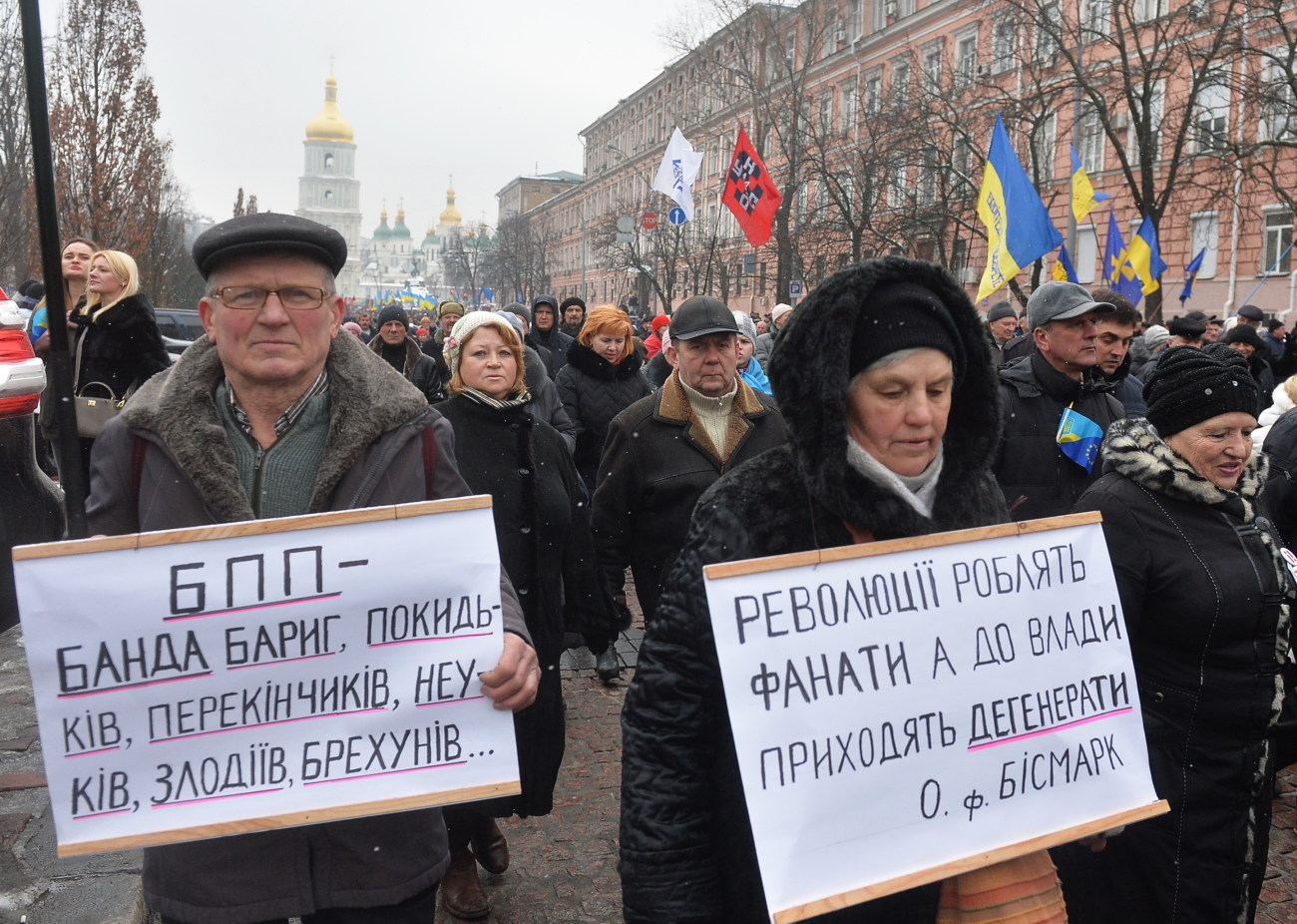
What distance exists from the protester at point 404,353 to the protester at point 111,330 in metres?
3.15

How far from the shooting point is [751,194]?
1430 centimetres

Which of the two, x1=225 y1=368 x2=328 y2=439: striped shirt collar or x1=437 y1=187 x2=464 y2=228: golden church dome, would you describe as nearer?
x1=225 y1=368 x2=328 y2=439: striped shirt collar

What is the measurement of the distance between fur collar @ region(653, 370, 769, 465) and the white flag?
13.2 meters

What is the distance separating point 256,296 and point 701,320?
8.05 feet

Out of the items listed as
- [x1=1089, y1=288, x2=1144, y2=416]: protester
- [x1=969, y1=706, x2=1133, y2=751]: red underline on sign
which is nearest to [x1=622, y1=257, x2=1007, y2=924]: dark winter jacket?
[x1=969, y1=706, x2=1133, y2=751]: red underline on sign

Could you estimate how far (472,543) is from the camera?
2164 millimetres

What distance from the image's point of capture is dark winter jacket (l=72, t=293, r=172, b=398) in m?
6.03

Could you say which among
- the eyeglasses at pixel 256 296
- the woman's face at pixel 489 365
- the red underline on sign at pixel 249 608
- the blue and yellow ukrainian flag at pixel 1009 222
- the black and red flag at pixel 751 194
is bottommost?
the red underline on sign at pixel 249 608

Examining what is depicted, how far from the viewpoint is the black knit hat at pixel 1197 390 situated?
290 cm

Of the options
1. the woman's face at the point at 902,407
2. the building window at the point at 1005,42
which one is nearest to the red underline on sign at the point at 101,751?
the woman's face at the point at 902,407

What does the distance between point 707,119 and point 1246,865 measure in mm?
40636

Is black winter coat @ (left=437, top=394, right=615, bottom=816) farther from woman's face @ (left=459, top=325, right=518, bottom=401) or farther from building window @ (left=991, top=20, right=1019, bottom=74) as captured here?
building window @ (left=991, top=20, right=1019, bottom=74)

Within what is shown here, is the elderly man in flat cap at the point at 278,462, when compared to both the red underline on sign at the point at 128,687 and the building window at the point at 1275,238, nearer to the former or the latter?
the red underline on sign at the point at 128,687

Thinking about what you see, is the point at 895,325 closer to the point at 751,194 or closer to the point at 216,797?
the point at 216,797
